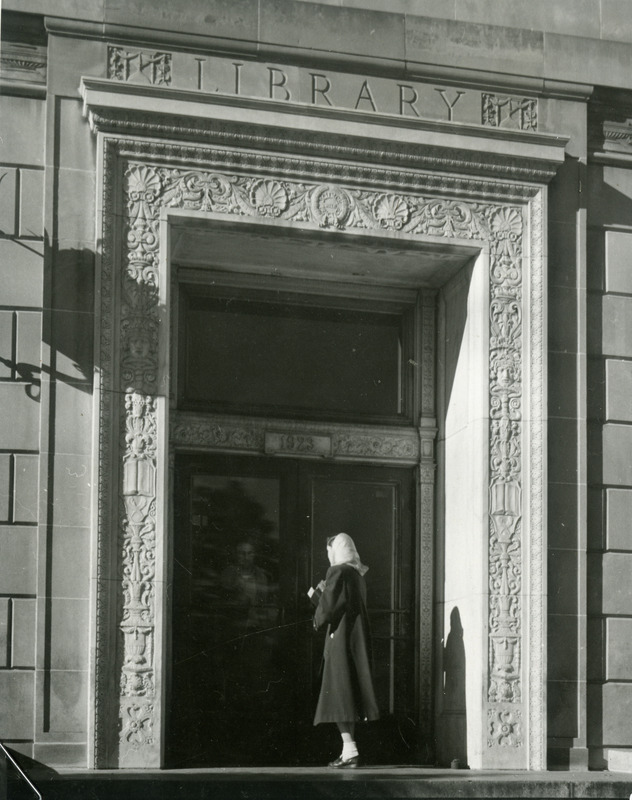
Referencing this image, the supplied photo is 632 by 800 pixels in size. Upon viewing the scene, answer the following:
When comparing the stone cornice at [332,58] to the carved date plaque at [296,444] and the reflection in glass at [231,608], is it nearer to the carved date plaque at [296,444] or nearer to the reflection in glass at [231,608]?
the carved date plaque at [296,444]

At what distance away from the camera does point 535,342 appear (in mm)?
15523

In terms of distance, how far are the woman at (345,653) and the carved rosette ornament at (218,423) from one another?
56.9 inches

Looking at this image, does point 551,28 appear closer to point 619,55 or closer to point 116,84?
point 619,55

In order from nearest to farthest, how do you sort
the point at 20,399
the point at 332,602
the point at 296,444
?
1. the point at 20,399
2. the point at 332,602
3. the point at 296,444

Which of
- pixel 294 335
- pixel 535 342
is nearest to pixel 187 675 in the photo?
pixel 294 335

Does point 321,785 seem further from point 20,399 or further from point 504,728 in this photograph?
point 20,399

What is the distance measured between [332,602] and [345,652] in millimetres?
519

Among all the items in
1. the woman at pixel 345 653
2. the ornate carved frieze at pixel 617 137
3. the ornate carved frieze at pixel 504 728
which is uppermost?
the ornate carved frieze at pixel 617 137

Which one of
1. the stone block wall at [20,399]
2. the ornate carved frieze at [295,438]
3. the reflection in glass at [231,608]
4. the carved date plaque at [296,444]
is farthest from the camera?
the carved date plaque at [296,444]

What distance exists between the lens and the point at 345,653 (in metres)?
14.4

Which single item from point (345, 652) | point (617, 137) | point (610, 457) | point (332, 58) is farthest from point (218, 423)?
point (617, 137)

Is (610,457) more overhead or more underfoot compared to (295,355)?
more underfoot

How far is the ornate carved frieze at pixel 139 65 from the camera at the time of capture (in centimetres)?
1473

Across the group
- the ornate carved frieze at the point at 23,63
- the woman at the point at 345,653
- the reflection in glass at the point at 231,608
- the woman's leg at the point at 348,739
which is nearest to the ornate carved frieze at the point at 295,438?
the reflection in glass at the point at 231,608
